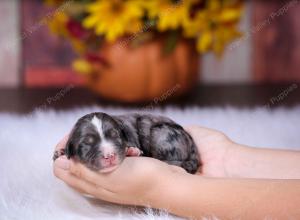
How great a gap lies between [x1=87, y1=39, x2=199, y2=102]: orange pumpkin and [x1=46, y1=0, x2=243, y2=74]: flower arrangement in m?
0.03

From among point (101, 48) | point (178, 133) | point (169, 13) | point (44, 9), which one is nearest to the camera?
point (178, 133)

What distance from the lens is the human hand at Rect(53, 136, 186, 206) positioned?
1136mm

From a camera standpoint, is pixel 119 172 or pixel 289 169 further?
pixel 289 169

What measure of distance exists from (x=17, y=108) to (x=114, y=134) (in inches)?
57.7

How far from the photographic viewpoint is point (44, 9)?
302cm

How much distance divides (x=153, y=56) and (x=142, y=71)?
78 mm

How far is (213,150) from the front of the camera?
1.40 metres

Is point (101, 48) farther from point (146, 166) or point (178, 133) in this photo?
point (146, 166)

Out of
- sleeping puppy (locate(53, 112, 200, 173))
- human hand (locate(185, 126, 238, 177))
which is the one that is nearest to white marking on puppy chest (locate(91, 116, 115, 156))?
sleeping puppy (locate(53, 112, 200, 173))

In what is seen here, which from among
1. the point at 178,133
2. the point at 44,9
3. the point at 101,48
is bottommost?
the point at 178,133

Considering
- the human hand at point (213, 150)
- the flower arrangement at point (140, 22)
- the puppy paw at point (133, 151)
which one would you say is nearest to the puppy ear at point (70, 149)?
the puppy paw at point (133, 151)

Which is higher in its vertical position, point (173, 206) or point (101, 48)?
point (101, 48)

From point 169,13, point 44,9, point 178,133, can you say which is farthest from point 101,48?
point 178,133

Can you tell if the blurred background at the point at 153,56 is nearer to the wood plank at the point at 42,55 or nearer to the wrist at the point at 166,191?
the wood plank at the point at 42,55
